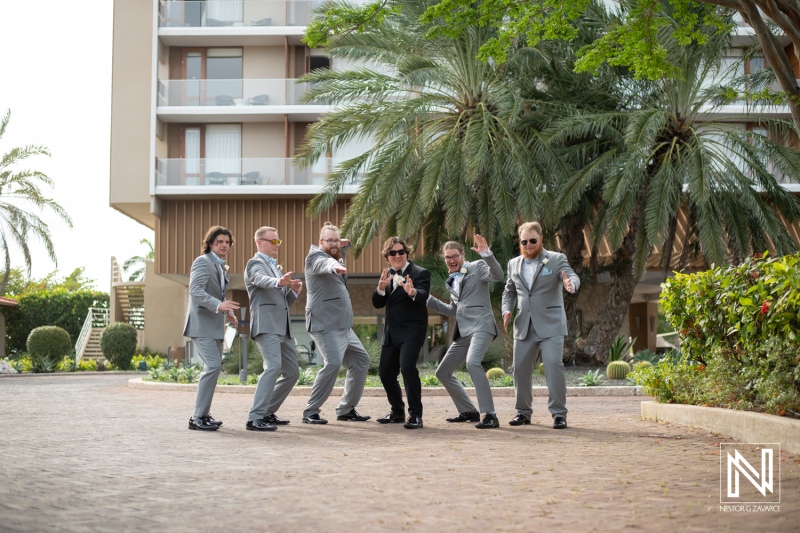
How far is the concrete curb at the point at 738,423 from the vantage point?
6.58 m

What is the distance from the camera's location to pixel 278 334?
9.12 metres

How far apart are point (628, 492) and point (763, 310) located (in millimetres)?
2331

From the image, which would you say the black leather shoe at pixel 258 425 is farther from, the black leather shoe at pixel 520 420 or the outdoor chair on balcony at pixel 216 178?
the outdoor chair on balcony at pixel 216 178

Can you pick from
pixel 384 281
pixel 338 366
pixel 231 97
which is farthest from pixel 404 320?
pixel 231 97

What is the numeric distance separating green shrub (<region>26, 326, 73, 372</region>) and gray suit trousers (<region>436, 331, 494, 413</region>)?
24.0m

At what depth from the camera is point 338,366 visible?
30.3 ft

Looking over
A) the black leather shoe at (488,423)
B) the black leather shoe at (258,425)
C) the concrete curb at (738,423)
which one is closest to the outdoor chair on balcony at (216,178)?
the black leather shoe at (258,425)

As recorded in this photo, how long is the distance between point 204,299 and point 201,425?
1230mm

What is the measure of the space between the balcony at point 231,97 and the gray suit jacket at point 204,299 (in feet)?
80.4

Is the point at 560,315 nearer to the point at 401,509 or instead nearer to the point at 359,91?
the point at 401,509

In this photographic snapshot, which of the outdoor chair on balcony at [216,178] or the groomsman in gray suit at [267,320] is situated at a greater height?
the outdoor chair on balcony at [216,178]

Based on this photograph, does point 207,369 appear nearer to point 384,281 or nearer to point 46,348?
point 384,281

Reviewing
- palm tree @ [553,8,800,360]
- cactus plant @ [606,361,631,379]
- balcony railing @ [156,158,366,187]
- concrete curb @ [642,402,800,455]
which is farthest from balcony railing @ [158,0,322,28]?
concrete curb @ [642,402,800,455]

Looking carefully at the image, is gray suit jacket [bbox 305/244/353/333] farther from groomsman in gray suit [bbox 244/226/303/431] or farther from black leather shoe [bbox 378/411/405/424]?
black leather shoe [bbox 378/411/405/424]
